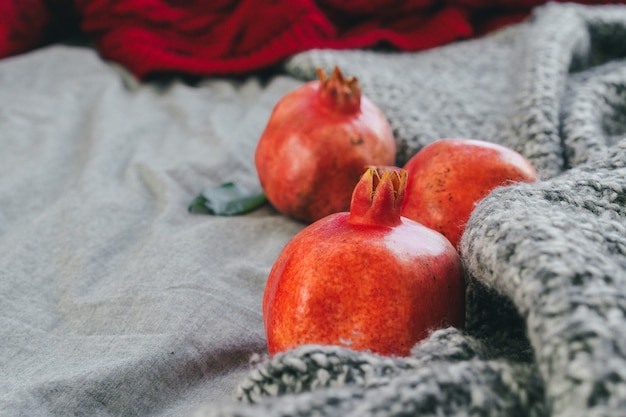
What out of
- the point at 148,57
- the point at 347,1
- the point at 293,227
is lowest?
the point at 293,227

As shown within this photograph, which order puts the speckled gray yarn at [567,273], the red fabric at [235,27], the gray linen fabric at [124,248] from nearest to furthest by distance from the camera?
the speckled gray yarn at [567,273] < the gray linen fabric at [124,248] < the red fabric at [235,27]

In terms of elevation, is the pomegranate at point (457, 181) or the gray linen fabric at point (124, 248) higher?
the pomegranate at point (457, 181)

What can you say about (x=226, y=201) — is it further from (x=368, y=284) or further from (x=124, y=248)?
(x=368, y=284)

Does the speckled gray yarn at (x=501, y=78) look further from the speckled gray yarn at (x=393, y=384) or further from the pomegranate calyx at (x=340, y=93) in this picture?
the speckled gray yarn at (x=393, y=384)

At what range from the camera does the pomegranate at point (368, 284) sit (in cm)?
38

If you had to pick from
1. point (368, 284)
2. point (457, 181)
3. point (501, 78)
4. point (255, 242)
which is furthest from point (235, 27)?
point (368, 284)

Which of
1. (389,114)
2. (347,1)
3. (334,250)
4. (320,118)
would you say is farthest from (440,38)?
(334,250)

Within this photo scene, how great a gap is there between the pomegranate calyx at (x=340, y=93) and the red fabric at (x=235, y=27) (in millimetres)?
497

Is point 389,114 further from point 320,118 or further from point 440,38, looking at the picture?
point 440,38

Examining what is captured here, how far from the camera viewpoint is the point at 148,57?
116 centimetres

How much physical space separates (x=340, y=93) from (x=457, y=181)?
0.18 meters

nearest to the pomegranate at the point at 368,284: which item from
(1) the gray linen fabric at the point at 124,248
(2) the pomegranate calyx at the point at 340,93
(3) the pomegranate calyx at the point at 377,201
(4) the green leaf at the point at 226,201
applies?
(3) the pomegranate calyx at the point at 377,201

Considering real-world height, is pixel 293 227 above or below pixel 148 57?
below

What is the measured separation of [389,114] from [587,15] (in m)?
0.53
